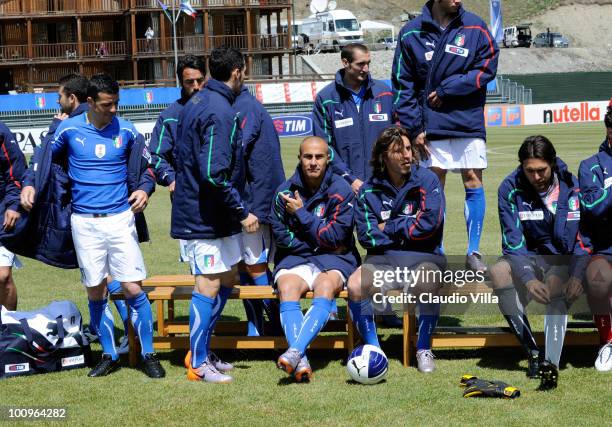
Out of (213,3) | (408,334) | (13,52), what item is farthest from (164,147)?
(13,52)

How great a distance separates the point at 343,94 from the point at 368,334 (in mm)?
2286

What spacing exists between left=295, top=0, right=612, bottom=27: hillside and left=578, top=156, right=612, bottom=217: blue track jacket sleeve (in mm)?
86053

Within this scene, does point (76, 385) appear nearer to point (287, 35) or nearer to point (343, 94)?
point (343, 94)

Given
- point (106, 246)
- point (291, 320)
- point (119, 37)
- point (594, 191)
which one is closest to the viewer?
point (291, 320)

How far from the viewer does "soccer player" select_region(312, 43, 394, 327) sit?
8211 millimetres

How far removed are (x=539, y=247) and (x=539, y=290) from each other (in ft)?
1.44

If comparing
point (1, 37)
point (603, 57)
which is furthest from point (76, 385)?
point (603, 57)

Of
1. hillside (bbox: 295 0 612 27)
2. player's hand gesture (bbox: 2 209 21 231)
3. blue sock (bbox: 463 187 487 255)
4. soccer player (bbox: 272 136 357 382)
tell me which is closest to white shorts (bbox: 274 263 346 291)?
soccer player (bbox: 272 136 357 382)

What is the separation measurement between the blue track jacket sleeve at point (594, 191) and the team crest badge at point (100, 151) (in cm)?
333

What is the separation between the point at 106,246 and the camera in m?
6.94

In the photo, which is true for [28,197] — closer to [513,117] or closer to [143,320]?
[143,320]

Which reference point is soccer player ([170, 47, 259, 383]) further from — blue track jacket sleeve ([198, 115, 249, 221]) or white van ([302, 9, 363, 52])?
white van ([302, 9, 363, 52])

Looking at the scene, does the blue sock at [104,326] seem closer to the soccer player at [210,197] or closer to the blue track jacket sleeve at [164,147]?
the soccer player at [210,197]

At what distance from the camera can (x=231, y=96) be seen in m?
6.73
